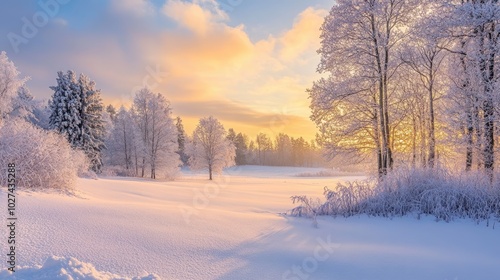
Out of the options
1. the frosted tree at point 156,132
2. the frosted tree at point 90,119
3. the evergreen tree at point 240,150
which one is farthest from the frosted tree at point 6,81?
the evergreen tree at point 240,150

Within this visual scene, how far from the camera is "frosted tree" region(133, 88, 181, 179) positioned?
30.5 m

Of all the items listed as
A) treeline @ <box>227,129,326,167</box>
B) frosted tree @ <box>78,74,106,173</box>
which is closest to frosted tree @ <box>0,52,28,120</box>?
frosted tree @ <box>78,74,106,173</box>

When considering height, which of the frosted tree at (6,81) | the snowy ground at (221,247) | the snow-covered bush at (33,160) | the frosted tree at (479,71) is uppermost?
the frosted tree at (6,81)

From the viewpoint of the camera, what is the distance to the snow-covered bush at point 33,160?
19.3 feet

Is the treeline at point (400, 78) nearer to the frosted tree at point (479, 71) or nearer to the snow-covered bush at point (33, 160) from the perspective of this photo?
the frosted tree at point (479, 71)

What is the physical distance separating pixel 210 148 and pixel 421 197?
96.7ft

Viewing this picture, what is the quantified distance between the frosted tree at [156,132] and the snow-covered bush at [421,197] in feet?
84.8

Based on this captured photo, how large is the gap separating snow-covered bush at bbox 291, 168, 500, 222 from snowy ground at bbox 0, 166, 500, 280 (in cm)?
62

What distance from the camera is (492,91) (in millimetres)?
8102

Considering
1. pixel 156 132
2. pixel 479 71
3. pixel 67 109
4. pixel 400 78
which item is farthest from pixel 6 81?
pixel 479 71

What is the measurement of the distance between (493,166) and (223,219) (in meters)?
8.20

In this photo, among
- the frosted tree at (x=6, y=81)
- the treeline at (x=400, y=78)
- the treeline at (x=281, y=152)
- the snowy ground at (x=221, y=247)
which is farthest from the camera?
the treeline at (x=281, y=152)

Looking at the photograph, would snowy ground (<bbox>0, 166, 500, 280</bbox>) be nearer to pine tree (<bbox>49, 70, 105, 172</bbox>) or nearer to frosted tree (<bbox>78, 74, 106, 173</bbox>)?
pine tree (<bbox>49, 70, 105, 172</bbox>)

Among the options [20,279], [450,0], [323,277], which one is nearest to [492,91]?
[450,0]
